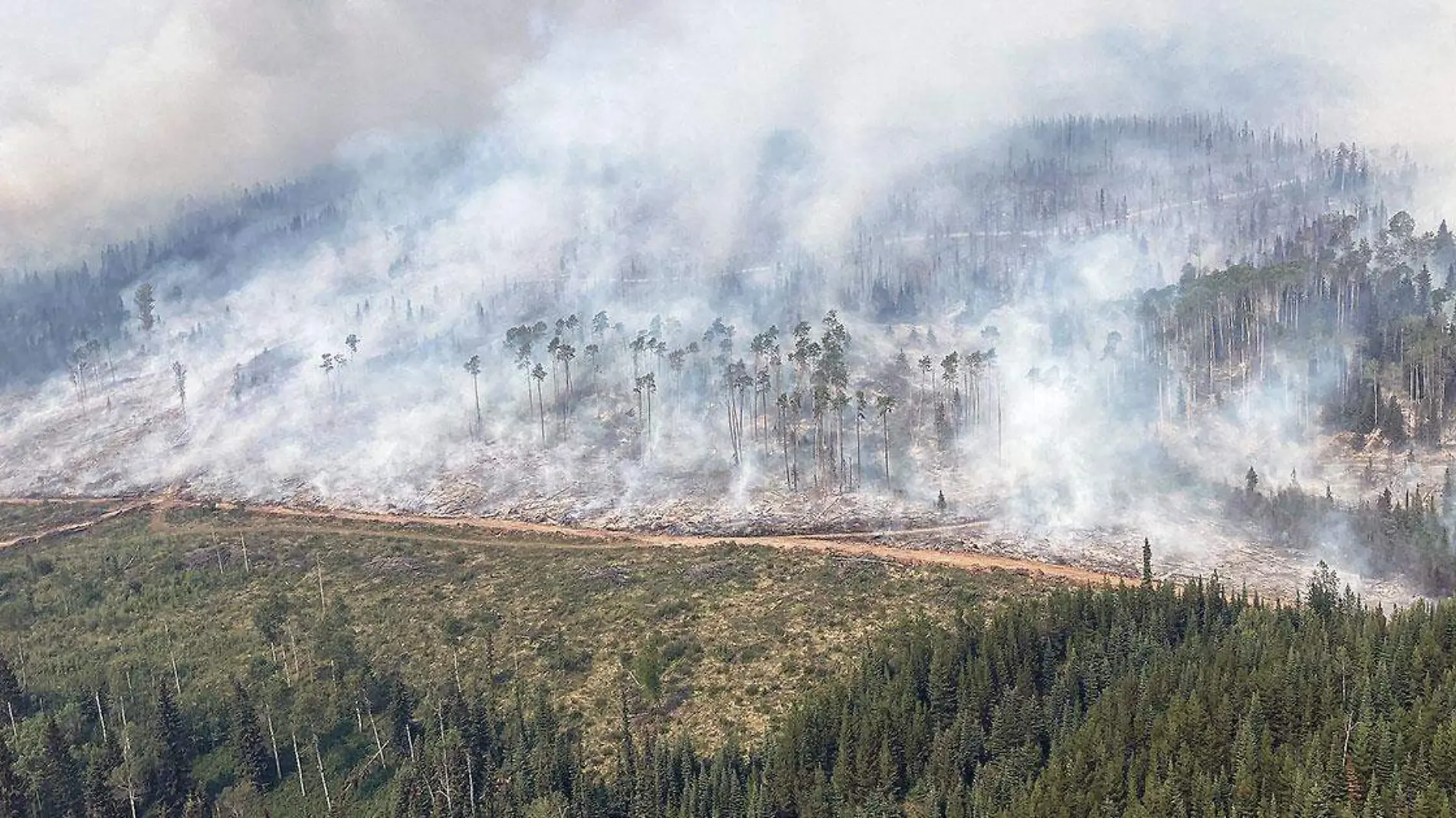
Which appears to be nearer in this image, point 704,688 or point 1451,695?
point 1451,695

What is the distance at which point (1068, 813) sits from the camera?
85000mm

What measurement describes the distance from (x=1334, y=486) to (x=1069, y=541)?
5527 centimetres

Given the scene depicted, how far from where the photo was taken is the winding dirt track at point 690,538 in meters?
155

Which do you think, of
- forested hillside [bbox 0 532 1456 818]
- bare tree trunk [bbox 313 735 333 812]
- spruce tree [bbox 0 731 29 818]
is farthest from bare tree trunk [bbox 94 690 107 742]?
bare tree trunk [bbox 313 735 333 812]

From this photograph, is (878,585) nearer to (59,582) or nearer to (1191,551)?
(1191,551)

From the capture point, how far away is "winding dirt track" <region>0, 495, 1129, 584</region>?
15462cm

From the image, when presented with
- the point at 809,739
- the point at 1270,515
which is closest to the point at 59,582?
the point at 809,739

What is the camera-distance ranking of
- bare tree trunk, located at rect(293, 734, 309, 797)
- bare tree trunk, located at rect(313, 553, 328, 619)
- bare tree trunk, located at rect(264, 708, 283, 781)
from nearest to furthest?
bare tree trunk, located at rect(293, 734, 309, 797) < bare tree trunk, located at rect(264, 708, 283, 781) < bare tree trunk, located at rect(313, 553, 328, 619)

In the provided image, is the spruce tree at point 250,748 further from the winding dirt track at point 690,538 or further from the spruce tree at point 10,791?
the winding dirt track at point 690,538

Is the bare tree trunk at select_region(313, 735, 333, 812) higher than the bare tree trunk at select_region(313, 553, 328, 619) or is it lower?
lower

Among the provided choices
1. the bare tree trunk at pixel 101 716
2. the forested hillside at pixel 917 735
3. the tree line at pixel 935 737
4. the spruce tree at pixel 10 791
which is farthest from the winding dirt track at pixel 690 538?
the spruce tree at pixel 10 791

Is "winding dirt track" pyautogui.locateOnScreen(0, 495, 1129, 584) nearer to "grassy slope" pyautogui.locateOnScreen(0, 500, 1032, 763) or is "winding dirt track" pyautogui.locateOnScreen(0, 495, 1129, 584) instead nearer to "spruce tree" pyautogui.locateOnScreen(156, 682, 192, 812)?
"grassy slope" pyautogui.locateOnScreen(0, 500, 1032, 763)

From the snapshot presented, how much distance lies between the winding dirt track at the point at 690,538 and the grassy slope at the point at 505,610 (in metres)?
4.57

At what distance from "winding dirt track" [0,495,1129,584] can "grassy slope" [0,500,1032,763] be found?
4.57 meters
